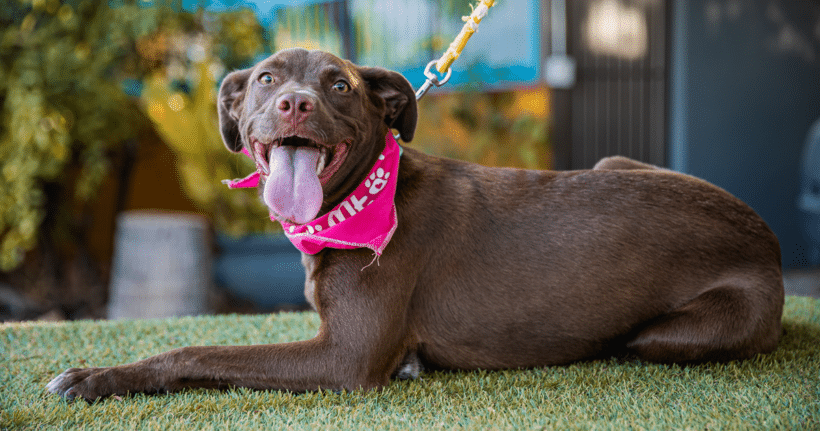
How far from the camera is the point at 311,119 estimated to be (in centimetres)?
202

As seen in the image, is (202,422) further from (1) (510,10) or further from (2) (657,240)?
(1) (510,10)

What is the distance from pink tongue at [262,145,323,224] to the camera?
200 centimetres

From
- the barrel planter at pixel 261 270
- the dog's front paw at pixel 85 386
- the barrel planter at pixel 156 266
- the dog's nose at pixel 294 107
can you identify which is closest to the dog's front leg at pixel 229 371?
the dog's front paw at pixel 85 386

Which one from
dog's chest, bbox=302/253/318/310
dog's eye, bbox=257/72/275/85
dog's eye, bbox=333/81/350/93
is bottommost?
dog's chest, bbox=302/253/318/310

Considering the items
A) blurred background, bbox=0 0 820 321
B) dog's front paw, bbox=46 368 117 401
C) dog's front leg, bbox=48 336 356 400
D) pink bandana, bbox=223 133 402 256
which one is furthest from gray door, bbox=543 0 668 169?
dog's front paw, bbox=46 368 117 401

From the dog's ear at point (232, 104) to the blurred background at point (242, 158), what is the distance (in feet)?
11.9

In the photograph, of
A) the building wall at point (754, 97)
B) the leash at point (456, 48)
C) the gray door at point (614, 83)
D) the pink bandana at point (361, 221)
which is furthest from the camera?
the gray door at point (614, 83)

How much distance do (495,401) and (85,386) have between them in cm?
133

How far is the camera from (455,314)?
2.33m

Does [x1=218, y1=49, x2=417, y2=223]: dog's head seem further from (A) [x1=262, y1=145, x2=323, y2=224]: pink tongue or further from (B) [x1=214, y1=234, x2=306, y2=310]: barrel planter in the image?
(B) [x1=214, y1=234, x2=306, y2=310]: barrel planter

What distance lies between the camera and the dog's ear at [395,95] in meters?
2.37

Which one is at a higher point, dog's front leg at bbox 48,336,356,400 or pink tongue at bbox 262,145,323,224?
pink tongue at bbox 262,145,323,224

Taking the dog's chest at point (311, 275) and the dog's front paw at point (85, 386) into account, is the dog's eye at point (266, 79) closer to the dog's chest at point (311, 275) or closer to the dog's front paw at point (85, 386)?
the dog's chest at point (311, 275)

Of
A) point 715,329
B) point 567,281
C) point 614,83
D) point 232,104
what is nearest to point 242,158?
point 614,83
